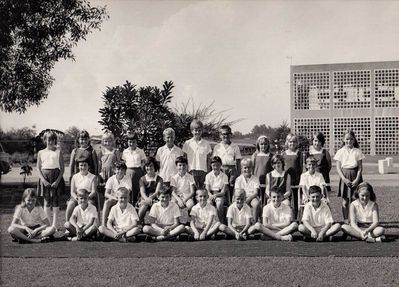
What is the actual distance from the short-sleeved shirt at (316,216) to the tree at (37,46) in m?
10.1

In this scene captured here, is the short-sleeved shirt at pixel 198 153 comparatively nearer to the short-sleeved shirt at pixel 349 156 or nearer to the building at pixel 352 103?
the short-sleeved shirt at pixel 349 156

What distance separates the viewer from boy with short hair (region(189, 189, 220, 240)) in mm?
7973

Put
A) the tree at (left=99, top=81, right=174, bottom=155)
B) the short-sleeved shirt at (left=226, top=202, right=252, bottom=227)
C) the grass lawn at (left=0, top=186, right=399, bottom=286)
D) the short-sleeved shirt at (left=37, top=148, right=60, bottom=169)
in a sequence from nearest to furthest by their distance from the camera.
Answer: the grass lawn at (left=0, top=186, right=399, bottom=286) < the short-sleeved shirt at (left=226, top=202, right=252, bottom=227) < the short-sleeved shirt at (left=37, top=148, right=60, bottom=169) < the tree at (left=99, top=81, right=174, bottom=155)

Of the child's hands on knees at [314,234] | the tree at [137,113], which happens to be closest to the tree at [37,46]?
the tree at [137,113]

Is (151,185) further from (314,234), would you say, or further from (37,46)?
(37,46)

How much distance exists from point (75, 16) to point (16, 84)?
8.51ft

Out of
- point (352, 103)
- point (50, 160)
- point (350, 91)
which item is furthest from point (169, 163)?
point (350, 91)

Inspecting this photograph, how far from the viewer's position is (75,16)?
54.1 ft

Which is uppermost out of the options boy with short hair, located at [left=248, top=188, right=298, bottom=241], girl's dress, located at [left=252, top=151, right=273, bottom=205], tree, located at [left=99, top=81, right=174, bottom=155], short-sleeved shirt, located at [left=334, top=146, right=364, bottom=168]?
tree, located at [left=99, top=81, right=174, bottom=155]

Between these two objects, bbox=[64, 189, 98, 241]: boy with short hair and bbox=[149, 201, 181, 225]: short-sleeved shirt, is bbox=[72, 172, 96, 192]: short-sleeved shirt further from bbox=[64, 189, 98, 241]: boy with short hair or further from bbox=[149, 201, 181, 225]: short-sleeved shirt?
bbox=[149, 201, 181, 225]: short-sleeved shirt

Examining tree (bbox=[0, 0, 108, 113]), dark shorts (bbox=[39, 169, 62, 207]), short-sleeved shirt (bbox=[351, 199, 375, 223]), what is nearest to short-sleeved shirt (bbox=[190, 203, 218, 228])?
short-sleeved shirt (bbox=[351, 199, 375, 223])

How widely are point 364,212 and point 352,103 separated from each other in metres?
37.7

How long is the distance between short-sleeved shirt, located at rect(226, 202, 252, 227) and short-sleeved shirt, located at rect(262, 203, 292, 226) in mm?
242

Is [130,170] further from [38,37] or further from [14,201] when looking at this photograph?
[38,37]
